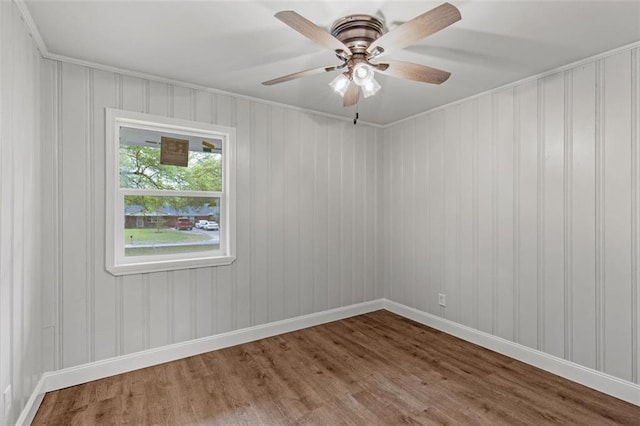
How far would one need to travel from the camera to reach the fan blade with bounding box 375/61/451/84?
196 centimetres

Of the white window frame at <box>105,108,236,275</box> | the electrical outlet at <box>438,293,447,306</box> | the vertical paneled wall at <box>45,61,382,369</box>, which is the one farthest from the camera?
the electrical outlet at <box>438,293,447,306</box>

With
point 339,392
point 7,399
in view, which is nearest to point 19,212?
point 7,399

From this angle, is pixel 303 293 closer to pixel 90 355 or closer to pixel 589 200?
pixel 90 355

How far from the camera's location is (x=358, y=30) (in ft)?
6.29

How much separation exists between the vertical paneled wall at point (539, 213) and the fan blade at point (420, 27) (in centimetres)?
166

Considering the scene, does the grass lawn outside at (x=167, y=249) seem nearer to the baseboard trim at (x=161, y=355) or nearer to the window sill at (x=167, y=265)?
the window sill at (x=167, y=265)

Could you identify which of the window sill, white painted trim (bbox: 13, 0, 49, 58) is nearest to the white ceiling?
white painted trim (bbox: 13, 0, 49, 58)

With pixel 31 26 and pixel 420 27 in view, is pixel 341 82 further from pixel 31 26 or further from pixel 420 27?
pixel 31 26

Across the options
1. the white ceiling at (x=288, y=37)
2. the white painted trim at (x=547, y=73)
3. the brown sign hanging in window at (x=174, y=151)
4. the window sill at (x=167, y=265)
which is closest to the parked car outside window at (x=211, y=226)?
the window sill at (x=167, y=265)

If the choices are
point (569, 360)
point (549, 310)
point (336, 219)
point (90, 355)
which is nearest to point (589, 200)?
point (549, 310)

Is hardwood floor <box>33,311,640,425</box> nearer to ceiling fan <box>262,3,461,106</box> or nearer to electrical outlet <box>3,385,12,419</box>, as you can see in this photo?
electrical outlet <box>3,385,12,419</box>

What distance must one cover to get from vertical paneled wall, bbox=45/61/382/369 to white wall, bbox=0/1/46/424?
209 millimetres

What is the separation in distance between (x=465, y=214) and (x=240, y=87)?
249 cm

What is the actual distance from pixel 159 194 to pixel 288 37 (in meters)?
1.70
